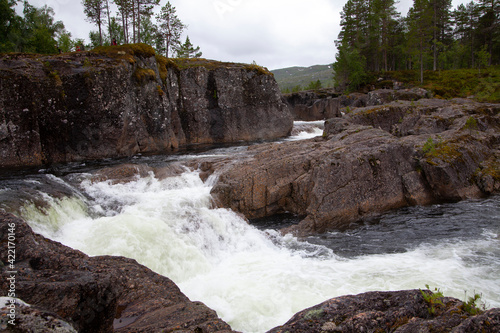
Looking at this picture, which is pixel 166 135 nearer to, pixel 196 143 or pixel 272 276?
pixel 196 143

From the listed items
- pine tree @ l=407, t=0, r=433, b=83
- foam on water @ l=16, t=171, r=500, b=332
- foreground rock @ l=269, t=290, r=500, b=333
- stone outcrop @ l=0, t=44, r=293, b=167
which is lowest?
foam on water @ l=16, t=171, r=500, b=332

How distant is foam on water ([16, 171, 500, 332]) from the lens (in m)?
9.45

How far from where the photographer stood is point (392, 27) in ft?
213

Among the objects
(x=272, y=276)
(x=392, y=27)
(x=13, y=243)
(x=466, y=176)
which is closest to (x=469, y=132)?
(x=466, y=176)

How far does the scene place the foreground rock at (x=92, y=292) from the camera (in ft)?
15.3

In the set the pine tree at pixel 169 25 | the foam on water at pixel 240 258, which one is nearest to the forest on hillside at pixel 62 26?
the pine tree at pixel 169 25

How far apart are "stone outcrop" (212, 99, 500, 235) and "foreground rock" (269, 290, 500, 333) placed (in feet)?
32.9

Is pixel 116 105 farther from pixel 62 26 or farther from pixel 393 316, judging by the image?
pixel 62 26

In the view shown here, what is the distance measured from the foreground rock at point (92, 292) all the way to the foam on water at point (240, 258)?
275cm

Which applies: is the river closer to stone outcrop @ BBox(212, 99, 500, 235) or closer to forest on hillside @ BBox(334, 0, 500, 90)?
stone outcrop @ BBox(212, 99, 500, 235)

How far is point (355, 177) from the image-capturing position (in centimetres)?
1673

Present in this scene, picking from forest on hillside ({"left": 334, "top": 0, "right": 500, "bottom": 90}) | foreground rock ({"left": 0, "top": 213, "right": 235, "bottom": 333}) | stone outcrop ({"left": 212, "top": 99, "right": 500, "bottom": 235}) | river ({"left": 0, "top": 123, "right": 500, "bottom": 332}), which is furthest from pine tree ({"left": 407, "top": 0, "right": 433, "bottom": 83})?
foreground rock ({"left": 0, "top": 213, "right": 235, "bottom": 333})

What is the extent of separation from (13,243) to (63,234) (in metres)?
7.30

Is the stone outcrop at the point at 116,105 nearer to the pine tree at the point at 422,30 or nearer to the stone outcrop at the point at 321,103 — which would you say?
the stone outcrop at the point at 321,103
